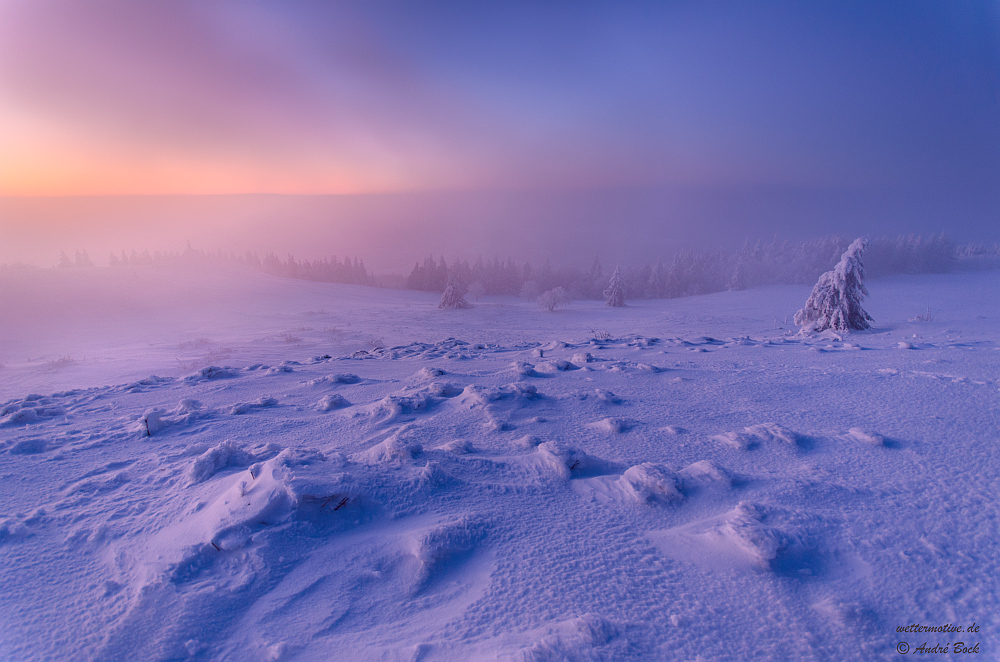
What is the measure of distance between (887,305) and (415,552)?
31.9 m

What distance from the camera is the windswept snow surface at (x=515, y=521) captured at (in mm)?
1760

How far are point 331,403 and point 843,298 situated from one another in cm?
1587

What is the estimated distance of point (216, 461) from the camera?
3037 mm

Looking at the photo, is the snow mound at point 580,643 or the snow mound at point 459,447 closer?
the snow mound at point 580,643

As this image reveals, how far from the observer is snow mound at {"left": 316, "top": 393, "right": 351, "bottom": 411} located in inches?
182

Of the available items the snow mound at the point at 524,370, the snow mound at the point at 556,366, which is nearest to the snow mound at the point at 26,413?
the snow mound at the point at 524,370

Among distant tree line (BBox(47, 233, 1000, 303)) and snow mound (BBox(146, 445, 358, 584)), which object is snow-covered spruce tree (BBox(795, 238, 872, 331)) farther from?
distant tree line (BBox(47, 233, 1000, 303))

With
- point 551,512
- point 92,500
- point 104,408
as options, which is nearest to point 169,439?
point 92,500

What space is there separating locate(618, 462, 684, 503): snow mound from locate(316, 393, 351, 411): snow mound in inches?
129

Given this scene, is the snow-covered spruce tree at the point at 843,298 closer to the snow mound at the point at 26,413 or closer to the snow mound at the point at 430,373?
the snow mound at the point at 430,373

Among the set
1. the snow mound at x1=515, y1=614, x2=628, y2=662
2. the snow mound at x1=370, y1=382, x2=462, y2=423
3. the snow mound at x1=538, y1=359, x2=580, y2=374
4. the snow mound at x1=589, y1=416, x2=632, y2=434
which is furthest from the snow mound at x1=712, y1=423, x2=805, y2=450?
the snow mound at x1=370, y1=382, x2=462, y2=423

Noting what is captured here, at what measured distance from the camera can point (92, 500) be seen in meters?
2.79

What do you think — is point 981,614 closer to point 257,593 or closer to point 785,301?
point 257,593

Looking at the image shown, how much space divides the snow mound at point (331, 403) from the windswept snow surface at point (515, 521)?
1.0 inches
